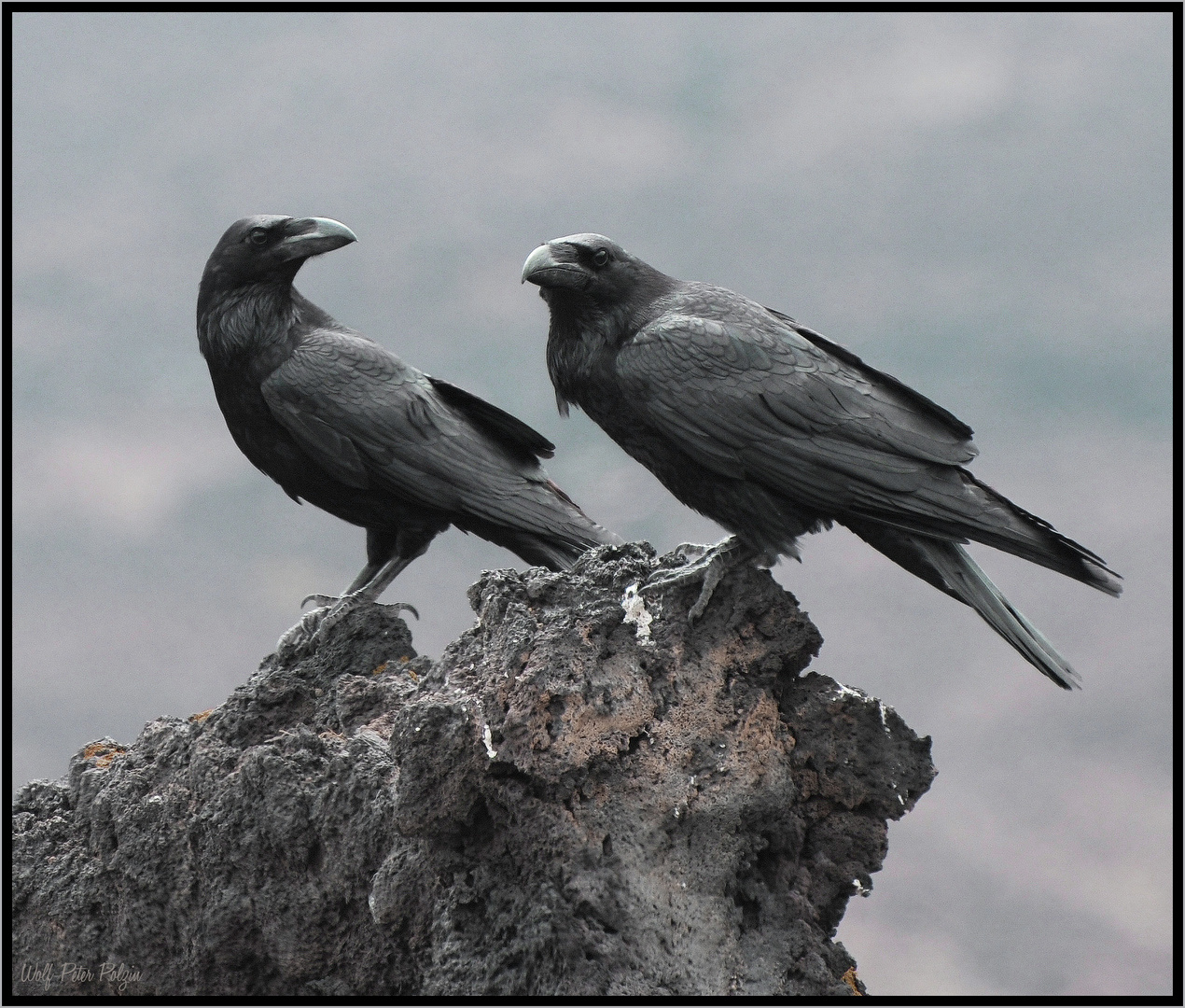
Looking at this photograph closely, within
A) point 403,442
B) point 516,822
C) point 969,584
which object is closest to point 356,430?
point 403,442

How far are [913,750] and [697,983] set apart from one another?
4.31 ft

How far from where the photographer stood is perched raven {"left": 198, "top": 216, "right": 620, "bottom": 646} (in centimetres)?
668

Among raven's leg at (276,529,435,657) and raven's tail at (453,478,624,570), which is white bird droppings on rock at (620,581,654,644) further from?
raven's leg at (276,529,435,657)

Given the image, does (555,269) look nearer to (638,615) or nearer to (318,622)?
(638,615)

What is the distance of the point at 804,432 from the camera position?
561cm

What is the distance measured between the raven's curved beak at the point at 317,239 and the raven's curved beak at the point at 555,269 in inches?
58.5

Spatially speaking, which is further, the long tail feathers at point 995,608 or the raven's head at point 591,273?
the raven's head at point 591,273

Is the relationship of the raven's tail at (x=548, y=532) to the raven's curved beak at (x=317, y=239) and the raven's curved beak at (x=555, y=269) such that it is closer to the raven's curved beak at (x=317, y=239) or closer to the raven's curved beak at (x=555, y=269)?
the raven's curved beak at (x=555, y=269)

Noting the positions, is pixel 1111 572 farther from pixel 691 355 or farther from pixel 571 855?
pixel 571 855

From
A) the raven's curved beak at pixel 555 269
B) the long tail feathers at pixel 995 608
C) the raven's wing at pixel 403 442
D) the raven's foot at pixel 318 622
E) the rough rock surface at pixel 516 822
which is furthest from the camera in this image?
the raven's wing at pixel 403 442

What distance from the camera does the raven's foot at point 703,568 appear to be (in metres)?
5.18

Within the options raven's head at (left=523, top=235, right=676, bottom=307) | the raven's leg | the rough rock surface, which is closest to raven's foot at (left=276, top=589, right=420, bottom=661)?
the raven's leg

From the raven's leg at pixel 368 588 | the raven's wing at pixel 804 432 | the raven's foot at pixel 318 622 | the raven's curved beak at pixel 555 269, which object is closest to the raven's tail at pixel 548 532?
the raven's leg at pixel 368 588

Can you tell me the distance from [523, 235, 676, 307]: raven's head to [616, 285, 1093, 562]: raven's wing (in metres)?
0.28
